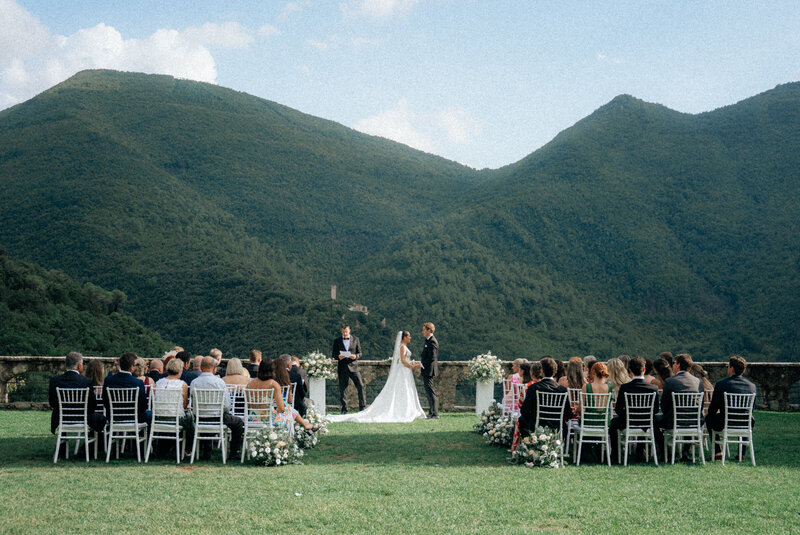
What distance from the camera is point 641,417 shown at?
8609 millimetres

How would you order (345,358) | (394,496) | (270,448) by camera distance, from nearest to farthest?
(394,496), (270,448), (345,358)

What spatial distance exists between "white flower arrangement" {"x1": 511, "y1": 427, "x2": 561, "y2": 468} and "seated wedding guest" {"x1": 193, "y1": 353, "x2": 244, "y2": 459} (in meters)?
3.54

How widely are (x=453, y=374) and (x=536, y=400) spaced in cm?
822

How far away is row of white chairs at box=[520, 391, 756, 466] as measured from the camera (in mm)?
8500

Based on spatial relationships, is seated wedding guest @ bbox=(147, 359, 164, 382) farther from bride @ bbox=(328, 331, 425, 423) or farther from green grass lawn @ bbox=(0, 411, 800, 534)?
bride @ bbox=(328, 331, 425, 423)

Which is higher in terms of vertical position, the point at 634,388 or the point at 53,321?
the point at 53,321

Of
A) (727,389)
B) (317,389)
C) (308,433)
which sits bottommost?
(308,433)

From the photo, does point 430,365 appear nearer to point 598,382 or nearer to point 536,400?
point 536,400

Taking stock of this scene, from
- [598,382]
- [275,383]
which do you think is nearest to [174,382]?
[275,383]

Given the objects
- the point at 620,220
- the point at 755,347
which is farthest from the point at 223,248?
the point at 755,347

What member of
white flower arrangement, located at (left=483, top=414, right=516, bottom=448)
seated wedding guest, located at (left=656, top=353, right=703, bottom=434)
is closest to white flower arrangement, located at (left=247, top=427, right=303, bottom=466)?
white flower arrangement, located at (left=483, top=414, right=516, bottom=448)

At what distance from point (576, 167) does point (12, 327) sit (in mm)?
62649

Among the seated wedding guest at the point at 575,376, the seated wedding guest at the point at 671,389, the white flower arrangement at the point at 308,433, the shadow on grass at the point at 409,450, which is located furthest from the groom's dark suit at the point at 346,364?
the seated wedding guest at the point at 671,389

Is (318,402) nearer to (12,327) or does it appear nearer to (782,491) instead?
(782,491)
